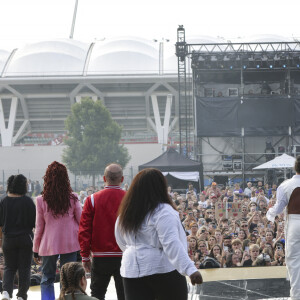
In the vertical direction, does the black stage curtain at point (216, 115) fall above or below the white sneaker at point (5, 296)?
above

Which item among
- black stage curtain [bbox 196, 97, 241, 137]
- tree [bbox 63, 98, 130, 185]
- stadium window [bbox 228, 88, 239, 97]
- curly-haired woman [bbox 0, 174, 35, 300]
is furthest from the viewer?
tree [bbox 63, 98, 130, 185]

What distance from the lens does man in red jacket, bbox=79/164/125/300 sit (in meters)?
5.57

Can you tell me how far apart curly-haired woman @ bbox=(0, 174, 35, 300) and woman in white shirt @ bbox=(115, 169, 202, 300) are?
8.44ft

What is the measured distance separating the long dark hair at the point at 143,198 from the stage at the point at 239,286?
3.46 metres

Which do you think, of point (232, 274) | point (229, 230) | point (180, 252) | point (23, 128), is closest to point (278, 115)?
point (229, 230)

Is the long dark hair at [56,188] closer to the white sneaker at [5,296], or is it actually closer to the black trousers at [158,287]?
the white sneaker at [5,296]

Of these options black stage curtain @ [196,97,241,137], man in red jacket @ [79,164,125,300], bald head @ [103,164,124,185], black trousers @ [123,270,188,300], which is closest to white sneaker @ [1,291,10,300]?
man in red jacket @ [79,164,125,300]

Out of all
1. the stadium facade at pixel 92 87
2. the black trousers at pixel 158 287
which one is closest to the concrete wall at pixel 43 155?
the stadium facade at pixel 92 87

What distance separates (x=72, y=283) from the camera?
429cm

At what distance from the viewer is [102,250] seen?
5.59 metres

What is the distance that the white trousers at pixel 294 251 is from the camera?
6.29 metres

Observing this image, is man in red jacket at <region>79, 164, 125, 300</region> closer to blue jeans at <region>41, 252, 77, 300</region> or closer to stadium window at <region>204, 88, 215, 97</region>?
blue jeans at <region>41, 252, 77, 300</region>

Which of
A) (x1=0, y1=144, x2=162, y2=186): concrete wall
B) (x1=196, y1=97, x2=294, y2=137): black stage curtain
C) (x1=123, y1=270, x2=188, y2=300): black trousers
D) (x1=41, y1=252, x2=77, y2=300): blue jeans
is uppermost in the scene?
(x1=196, y1=97, x2=294, y2=137): black stage curtain

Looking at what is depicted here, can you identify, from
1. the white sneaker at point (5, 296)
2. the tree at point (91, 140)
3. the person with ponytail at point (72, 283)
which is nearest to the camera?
the person with ponytail at point (72, 283)
